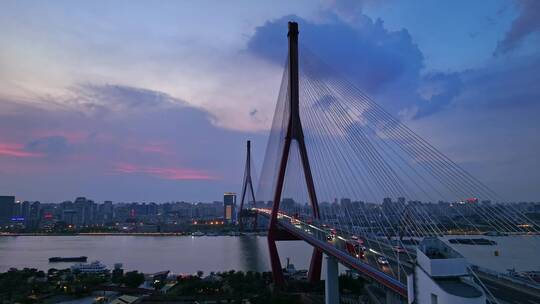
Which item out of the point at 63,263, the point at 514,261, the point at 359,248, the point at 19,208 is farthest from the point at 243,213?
the point at 19,208

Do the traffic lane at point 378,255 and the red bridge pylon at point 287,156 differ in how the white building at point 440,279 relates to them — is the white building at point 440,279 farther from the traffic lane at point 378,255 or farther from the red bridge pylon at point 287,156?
the red bridge pylon at point 287,156

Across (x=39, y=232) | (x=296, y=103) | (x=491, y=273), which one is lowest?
(x=39, y=232)

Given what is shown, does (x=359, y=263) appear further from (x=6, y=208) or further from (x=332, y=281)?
(x=6, y=208)

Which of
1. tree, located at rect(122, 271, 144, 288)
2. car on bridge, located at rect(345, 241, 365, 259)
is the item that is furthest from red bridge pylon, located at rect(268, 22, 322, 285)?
tree, located at rect(122, 271, 144, 288)

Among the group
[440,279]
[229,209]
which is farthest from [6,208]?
[440,279]

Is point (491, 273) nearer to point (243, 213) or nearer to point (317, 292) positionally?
point (317, 292)
